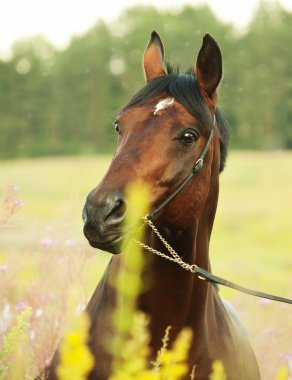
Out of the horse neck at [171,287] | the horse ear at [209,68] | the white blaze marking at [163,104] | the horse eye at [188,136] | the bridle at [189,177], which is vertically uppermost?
the horse ear at [209,68]

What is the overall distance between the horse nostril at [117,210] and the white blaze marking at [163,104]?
65 centimetres

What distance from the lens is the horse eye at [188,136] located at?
3.74m

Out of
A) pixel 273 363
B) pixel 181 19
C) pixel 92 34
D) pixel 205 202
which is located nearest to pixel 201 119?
pixel 205 202

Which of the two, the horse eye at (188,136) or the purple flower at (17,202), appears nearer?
the horse eye at (188,136)

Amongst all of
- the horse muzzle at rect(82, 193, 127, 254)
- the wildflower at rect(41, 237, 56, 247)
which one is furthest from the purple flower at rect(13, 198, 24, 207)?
the wildflower at rect(41, 237, 56, 247)

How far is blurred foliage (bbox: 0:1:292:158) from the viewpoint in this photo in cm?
5231

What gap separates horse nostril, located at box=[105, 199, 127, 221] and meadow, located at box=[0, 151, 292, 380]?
1.84 ft

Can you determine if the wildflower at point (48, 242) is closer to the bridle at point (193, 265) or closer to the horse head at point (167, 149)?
the horse head at point (167, 149)

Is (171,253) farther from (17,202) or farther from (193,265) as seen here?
(17,202)

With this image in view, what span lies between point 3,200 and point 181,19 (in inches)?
2204

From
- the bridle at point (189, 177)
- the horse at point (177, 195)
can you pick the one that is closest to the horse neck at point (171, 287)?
the horse at point (177, 195)

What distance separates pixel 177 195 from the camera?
3.70 metres

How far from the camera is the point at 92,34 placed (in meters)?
62.8

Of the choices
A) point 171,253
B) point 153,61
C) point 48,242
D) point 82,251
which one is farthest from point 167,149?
point 48,242
